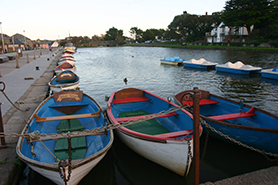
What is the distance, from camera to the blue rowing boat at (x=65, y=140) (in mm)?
4176

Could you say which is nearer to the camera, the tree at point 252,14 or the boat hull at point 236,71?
the boat hull at point 236,71

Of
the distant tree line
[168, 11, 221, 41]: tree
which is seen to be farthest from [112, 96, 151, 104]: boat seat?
[168, 11, 221, 41]: tree

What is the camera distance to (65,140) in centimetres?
645

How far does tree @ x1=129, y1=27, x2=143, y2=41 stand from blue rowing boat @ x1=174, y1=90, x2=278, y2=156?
622ft

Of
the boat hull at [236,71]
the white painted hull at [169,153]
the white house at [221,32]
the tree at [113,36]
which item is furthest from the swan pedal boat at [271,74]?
the tree at [113,36]

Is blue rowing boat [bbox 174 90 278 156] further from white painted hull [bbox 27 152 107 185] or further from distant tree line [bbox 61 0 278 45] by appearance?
distant tree line [bbox 61 0 278 45]

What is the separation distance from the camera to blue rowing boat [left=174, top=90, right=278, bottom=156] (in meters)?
5.64

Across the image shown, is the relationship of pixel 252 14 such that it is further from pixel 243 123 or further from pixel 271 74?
pixel 243 123

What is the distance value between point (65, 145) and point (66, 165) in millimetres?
2340

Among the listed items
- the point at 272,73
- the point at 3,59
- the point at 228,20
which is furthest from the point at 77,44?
the point at 272,73

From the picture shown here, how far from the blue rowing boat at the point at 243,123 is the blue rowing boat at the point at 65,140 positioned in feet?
8.66

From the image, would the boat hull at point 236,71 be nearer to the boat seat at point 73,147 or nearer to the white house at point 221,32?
the boat seat at point 73,147

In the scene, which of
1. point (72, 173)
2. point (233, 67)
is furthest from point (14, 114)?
point (233, 67)

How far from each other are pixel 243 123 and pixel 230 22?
202ft
